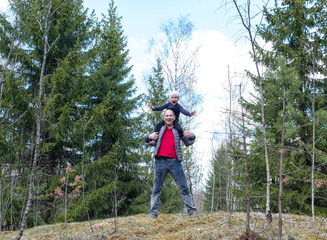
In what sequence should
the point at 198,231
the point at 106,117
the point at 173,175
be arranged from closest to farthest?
the point at 198,231 < the point at 173,175 < the point at 106,117

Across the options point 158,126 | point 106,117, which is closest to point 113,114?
point 106,117

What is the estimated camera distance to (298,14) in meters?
10.8

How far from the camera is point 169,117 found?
543 cm

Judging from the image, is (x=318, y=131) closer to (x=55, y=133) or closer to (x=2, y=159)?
(x=55, y=133)

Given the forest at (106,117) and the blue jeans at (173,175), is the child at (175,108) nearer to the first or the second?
the blue jeans at (173,175)

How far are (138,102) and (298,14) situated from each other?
847cm

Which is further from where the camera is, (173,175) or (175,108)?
(175,108)

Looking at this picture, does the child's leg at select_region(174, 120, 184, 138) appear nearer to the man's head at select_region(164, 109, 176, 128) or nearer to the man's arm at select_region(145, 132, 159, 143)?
the man's head at select_region(164, 109, 176, 128)

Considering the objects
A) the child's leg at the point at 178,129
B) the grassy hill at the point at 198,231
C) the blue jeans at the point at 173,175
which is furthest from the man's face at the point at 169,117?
the grassy hill at the point at 198,231

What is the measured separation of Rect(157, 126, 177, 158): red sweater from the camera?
Result: 17.5 feet

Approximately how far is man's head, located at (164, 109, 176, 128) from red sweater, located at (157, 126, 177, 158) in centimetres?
11

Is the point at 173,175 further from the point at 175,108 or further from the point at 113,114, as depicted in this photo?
the point at 113,114

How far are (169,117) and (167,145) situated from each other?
57cm

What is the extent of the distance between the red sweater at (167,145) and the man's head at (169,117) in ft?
0.35
